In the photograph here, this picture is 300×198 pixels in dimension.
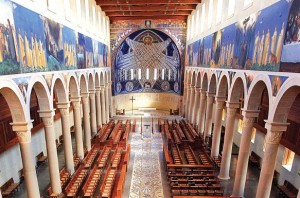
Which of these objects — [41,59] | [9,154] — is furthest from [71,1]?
[9,154]

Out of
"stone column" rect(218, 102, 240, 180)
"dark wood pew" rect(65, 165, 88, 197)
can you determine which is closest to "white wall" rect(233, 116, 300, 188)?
"stone column" rect(218, 102, 240, 180)

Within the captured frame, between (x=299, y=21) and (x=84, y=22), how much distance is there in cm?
1470

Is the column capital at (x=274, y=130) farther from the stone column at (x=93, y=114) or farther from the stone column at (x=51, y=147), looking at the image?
the stone column at (x=93, y=114)

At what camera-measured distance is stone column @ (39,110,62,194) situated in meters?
11.1

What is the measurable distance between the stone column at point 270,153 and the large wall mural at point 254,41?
85.4 inches

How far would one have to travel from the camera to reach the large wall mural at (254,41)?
818 centimetres

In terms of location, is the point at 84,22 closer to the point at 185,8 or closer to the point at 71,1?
the point at 71,1

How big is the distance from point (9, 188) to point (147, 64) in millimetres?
23269

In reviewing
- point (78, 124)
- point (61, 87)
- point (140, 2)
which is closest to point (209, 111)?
point (78, 124)

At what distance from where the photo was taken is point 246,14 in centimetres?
1080

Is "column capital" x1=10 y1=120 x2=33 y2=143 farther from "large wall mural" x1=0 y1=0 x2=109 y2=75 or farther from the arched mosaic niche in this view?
the arched mosaic niche

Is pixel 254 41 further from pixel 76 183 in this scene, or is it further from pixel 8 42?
pixel 76 183

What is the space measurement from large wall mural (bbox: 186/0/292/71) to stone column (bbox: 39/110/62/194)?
9599mm

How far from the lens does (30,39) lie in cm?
948
